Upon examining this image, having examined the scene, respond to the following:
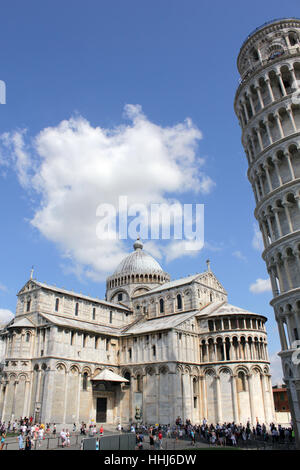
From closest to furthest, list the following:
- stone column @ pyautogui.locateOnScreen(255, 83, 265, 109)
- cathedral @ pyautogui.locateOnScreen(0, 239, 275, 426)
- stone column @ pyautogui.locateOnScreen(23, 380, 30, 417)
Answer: stone column @ pyautogui.locateOnScreen(255, 83, 265, 109)
stone column @ pyautogui.locateOnScreen(23, 380, 30, 417)
cathedral @ pyautogui.locateOnScreen(0, 239, 275, 426)

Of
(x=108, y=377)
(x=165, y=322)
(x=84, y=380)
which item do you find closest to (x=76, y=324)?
(x=84, y=380)

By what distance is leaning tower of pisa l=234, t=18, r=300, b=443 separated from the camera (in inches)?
839

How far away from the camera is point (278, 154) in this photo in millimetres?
24219

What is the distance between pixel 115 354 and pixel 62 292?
34.4 feet

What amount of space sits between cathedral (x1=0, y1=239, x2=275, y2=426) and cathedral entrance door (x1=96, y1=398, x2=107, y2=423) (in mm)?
105

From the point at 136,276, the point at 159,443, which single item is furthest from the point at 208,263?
the point at 159,443

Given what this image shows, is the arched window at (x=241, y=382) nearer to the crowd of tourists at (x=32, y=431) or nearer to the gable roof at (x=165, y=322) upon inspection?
the gable roof at (x=165, y=322)

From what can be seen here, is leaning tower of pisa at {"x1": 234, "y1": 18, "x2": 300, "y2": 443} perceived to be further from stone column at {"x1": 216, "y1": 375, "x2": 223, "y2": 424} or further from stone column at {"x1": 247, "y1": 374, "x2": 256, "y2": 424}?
stone column at {"x1": 216, "y1": 375, "x2": 223, "y2": 424}

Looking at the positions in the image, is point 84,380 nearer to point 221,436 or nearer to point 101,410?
point 101,410

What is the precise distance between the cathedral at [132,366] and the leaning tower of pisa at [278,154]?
1916 centimetres

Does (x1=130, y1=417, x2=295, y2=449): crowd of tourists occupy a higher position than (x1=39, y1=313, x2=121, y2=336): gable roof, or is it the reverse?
(x1=39, y1=313, x2=121, y2=336): gable roof

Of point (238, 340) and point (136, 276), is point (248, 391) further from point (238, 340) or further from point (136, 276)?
point (136, 276)

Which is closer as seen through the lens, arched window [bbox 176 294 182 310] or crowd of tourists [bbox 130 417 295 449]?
crowd of tourists [bbox 130 417 295 449]

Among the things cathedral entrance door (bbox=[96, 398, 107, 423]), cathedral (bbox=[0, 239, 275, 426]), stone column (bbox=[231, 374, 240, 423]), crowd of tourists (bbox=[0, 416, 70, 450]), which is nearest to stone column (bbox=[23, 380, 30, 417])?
cathedral (bbox=[0, 239, 275, 426])
